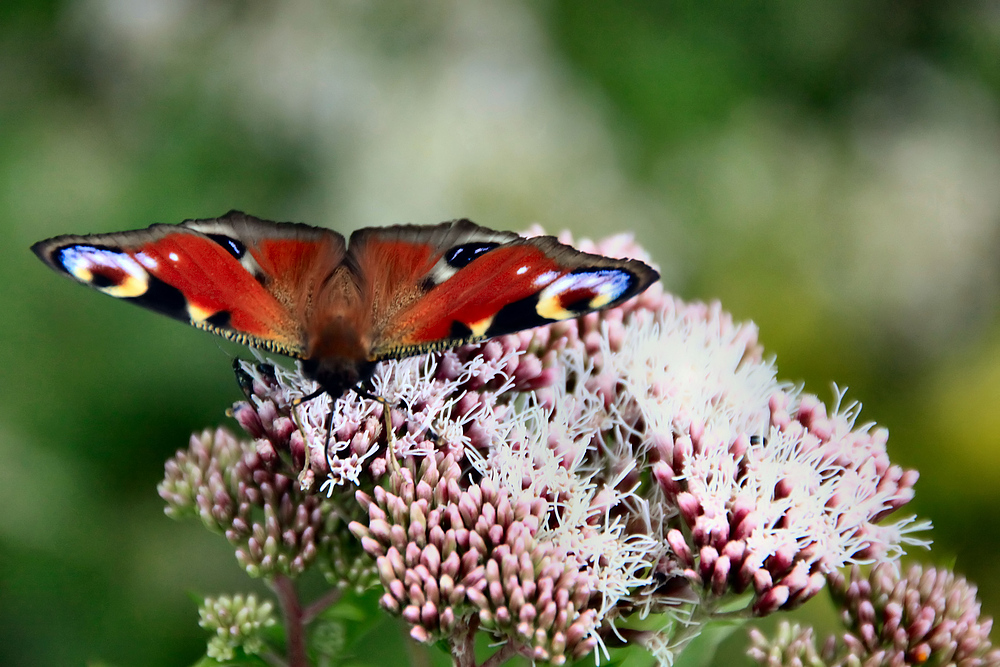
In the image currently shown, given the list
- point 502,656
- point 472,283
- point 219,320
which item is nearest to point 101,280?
point 219,320

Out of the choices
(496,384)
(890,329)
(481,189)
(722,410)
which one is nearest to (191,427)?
(481,189)

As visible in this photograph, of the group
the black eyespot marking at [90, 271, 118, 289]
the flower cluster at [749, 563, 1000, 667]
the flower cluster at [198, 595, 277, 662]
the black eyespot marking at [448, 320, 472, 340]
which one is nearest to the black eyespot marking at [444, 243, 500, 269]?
the black eyespot marking at [448, 320, 472, 340]

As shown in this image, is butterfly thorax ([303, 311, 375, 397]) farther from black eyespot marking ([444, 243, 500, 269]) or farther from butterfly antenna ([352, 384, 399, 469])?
black eyespot marking ([444, 243, 500, 269])

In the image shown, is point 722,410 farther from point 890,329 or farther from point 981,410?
point 890,329

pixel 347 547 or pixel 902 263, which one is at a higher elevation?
pixel 902 263

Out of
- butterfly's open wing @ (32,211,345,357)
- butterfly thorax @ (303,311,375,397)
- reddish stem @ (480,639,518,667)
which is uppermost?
butterfly's open wing @ (32,211,345,357)

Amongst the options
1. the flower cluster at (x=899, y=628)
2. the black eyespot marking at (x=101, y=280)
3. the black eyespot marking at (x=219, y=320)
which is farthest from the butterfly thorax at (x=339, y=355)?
the flower cluster at (x=899, y=628)

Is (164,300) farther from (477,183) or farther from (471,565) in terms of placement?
(477,183)
